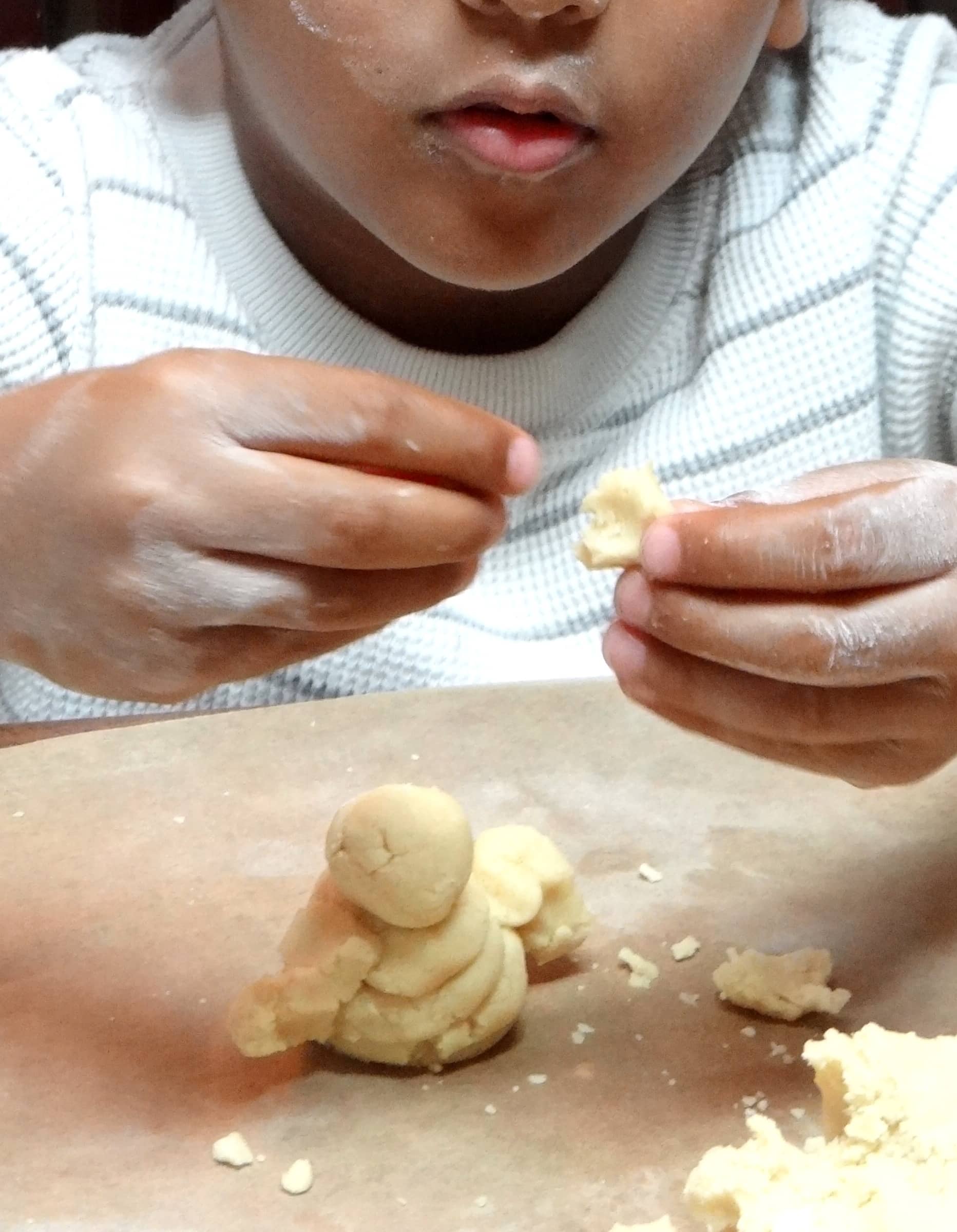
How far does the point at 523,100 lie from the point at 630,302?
13.7 inches

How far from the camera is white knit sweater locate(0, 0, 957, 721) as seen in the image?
0.87 metres

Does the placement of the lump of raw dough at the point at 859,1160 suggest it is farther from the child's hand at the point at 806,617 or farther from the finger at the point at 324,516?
the finger at the point at 324,516

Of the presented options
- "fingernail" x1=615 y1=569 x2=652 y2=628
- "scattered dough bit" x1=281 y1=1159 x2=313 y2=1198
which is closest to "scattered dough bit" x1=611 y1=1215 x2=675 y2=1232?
"scattered dough bit" x1=281 y1=1159 x2=313 y2=1198

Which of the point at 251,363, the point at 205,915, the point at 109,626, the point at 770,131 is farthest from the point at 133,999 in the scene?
the point at 770,131

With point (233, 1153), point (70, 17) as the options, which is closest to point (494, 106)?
point (233, 1153)

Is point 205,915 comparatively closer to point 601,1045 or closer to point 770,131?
point 601,1045

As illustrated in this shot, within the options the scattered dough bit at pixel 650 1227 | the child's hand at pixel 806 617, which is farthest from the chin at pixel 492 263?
the scattered dough bit at pixel 650 1227

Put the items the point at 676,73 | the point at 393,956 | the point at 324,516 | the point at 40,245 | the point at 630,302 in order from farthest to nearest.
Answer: the point at 630,302
the point at 40,245
the point at 676,73
the point at 393,956
the point at 324,516

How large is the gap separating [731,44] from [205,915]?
0.53m

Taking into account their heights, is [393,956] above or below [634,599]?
below

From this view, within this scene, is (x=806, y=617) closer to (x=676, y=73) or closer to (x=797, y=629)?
(x=797, y=629)

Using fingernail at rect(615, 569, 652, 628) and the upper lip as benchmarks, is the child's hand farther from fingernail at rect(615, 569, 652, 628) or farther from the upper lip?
the upper lip

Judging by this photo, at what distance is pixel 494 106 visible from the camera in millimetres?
627

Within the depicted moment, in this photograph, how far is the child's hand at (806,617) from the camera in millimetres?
469
